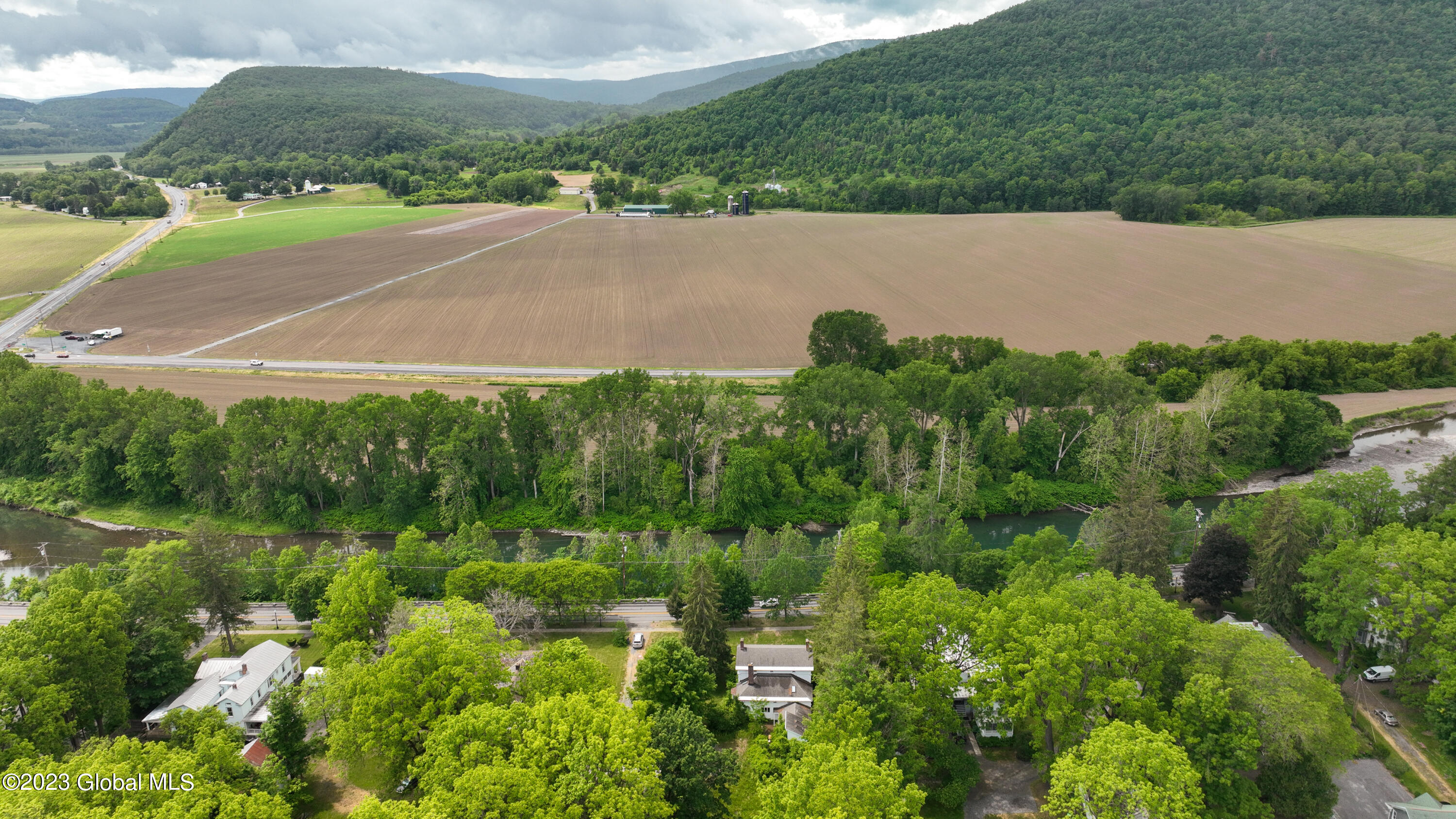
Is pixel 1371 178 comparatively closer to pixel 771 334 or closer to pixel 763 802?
pixel 771 334

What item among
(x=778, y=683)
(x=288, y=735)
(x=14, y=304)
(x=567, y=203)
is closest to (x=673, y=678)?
(x=778, y=683)

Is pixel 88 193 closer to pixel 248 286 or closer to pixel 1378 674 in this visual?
pixel 248 286

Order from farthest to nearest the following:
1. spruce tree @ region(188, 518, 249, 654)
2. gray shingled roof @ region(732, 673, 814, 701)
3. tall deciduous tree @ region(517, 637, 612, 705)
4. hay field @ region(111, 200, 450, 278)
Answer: hay field @ region(111, 200, 450, 278) → spruce tree @ region(188, 518, 249, 654) → gray shingled roof @ region(732, 673, 814, 701) → tall deciduous tree @ region(517, 637, 612, 705)

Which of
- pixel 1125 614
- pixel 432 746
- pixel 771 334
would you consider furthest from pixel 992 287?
pixel 432 746

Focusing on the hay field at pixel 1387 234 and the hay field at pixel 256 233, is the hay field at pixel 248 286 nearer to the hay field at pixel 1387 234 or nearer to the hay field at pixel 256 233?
the hay field at pixel 256 233

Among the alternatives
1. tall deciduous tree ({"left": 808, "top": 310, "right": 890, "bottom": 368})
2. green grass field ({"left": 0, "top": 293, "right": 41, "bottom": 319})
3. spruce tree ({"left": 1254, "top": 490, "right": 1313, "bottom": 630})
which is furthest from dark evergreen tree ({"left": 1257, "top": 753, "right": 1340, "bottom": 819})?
green grass field ({"left": 0, "top": 293, "right": 41, "bottom": 319})

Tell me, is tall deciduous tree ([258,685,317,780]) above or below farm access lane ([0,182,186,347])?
below

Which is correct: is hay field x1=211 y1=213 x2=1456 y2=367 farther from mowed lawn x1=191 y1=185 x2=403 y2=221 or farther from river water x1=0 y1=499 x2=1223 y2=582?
mowed lawn x1=191 y1=185 x2=403 y2=221
